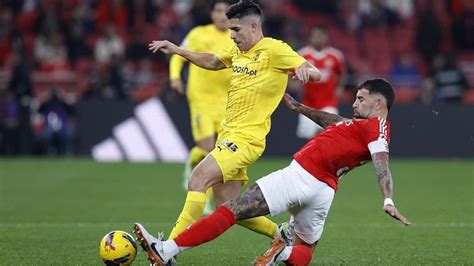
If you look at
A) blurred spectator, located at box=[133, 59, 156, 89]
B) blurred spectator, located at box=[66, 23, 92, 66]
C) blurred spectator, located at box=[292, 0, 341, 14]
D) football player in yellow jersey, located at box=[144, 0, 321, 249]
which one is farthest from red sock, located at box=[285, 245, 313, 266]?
blurred spectator, located at box=[292, 0, 341, 14]

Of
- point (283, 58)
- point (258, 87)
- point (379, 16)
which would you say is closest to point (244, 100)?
point (258, 87)

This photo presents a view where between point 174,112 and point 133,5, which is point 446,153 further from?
point 133,5

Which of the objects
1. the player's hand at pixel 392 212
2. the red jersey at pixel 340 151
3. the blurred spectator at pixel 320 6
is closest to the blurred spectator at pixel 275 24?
the blurred spectator at pixel 320 6

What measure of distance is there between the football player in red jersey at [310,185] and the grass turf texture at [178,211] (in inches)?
36.2

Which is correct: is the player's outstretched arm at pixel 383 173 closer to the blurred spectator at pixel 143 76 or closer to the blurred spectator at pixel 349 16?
the blurred spectator at pixel 143 76

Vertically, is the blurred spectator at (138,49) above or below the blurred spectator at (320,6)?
below

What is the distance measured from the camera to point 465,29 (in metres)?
24.2

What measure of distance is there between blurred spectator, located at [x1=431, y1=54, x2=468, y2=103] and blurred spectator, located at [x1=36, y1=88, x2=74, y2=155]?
790 cm

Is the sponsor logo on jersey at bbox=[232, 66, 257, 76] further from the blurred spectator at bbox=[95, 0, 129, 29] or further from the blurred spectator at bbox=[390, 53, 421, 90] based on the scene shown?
the blurred spectator at bbox=[95, 0, 129, 29]

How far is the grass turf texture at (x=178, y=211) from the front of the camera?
9273 millimetres

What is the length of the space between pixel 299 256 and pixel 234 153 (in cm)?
102

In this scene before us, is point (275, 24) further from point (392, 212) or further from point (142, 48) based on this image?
point (392, 212)

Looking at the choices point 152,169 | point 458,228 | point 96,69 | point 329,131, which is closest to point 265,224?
point 329,131

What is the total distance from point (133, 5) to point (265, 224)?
17.3m
